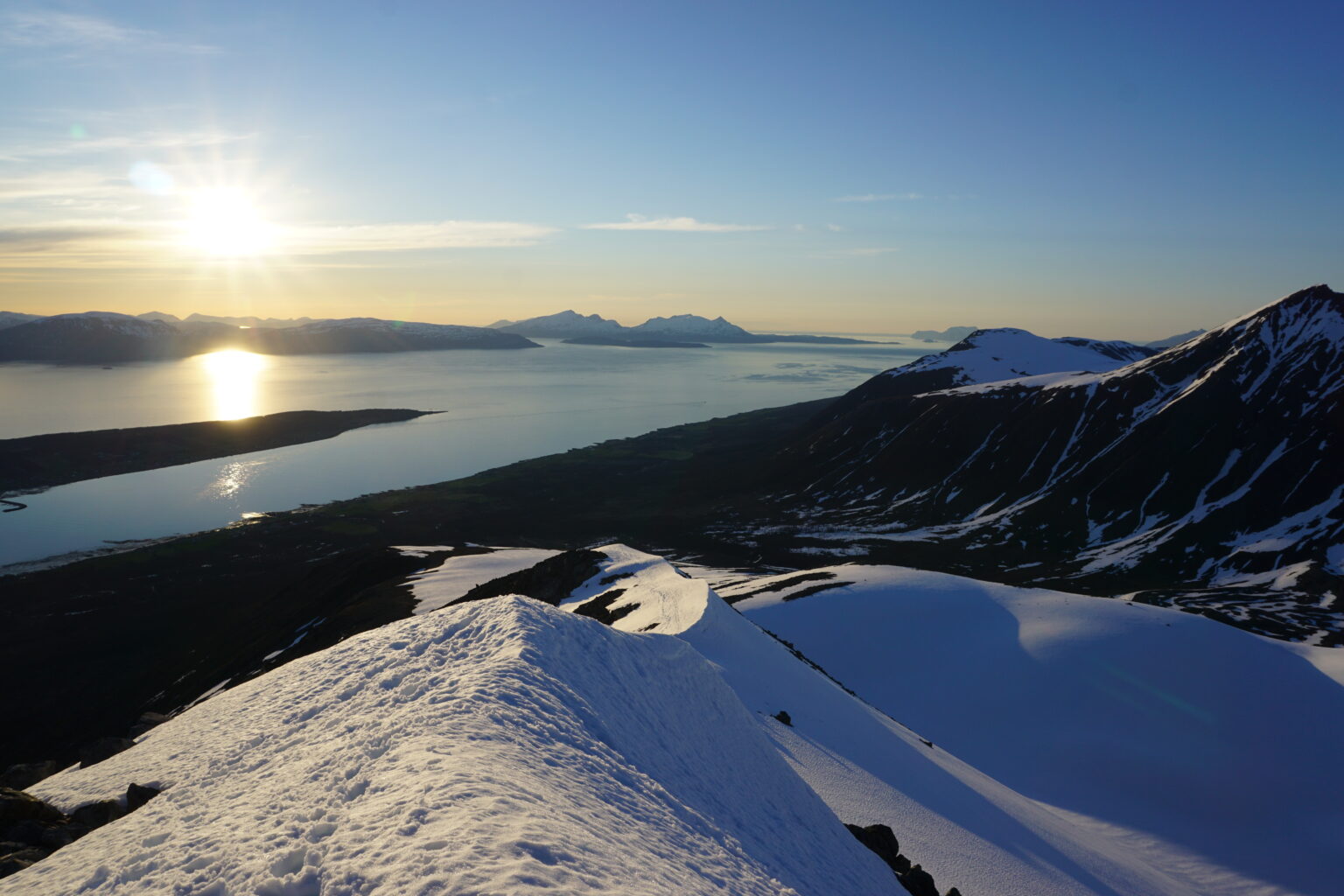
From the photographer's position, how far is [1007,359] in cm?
18162

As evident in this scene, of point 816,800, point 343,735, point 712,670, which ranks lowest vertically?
point 816,800

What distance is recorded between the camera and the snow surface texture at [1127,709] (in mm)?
29484

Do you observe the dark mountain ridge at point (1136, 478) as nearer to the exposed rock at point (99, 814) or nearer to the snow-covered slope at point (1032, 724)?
the snow-covered slope at point (1032, 724)

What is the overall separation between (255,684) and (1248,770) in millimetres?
41766

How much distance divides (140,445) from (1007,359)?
195m

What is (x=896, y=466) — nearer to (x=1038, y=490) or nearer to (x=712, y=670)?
(x=1038, y=490)

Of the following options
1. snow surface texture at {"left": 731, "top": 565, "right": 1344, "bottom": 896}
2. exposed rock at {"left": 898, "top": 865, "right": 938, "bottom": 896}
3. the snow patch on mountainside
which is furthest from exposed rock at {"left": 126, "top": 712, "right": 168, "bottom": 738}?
exposed rock at {"left": 898, "top": 865, "right": 938, "bottom": 896}

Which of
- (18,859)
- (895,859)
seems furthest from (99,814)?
(895,859)

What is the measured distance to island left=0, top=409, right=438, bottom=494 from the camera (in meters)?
112

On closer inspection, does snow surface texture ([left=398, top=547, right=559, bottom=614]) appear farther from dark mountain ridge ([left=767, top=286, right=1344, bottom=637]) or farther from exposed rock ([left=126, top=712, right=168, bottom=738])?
dark mountain ridge ([left=767, top=286, right=1344, bottom=637])

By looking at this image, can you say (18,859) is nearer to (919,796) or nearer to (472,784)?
(472,784)

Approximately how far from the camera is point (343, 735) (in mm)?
12992

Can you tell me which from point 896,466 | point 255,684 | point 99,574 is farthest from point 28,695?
point 896,466

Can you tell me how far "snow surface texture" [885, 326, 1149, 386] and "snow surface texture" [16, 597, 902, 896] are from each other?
16949 cm
